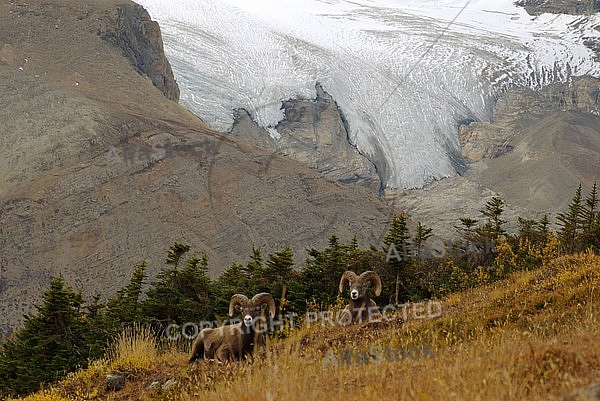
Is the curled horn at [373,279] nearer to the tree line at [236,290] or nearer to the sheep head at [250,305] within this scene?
the sheep head at [250,305]

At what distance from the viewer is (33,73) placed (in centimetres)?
7575

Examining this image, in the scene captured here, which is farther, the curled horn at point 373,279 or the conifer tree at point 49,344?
the conifer tree at point 49,344

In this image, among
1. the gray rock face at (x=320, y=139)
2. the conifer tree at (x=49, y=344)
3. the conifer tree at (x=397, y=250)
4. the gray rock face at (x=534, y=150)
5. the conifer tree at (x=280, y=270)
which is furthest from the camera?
the gray rock face at (x=534, y=150)

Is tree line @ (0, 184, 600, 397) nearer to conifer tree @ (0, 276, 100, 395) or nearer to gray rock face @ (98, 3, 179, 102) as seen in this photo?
conifer tree @ (0, 276, 100, 395)

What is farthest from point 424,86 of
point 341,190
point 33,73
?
point 33,73

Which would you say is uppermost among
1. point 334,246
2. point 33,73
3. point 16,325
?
point 33,73

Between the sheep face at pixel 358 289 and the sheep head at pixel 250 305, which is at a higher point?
the sheep face at pixel 358 289

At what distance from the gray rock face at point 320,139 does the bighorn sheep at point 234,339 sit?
286 feet

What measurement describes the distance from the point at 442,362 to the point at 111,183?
6414cm

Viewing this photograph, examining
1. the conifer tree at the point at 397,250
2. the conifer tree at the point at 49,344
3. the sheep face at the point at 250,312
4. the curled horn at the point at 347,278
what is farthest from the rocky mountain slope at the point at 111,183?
Answer: the sheep face at the point at 250,312

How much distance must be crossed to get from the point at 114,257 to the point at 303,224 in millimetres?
19423

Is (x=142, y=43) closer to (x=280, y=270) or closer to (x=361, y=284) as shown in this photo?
(x=280, y=270)

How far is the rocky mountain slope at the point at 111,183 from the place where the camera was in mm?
58969

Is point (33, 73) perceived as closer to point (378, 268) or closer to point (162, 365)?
point (378, 268)
